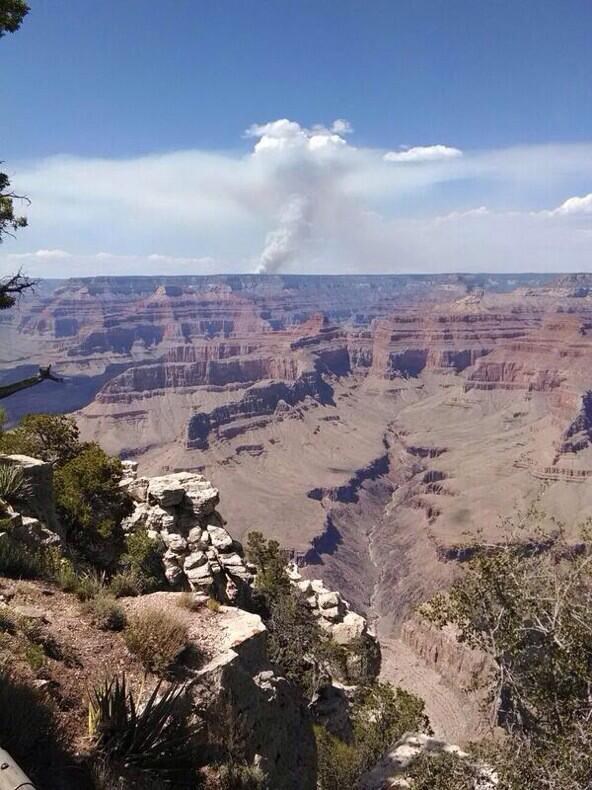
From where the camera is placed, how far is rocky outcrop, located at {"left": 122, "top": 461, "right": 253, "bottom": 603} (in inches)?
702

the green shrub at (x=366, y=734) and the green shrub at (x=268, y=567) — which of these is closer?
the green shrub at (x=366, y=734)

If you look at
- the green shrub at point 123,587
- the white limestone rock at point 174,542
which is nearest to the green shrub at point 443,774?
the green shrub at point 123,587

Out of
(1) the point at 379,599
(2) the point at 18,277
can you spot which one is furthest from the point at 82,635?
(1) the point at 379,599

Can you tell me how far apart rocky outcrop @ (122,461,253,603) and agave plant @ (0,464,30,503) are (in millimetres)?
4406

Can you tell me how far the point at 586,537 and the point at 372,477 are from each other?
116 m

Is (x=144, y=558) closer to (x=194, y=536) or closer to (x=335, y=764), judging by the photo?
(x=194, y=536)

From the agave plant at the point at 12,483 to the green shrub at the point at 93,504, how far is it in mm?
3211

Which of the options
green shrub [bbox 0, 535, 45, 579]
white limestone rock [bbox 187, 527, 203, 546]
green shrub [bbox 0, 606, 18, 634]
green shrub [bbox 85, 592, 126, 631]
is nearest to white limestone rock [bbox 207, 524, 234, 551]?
white limestone rock [bbox 187, 527, 203, 546]

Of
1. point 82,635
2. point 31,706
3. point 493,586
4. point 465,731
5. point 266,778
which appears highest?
point 31,706

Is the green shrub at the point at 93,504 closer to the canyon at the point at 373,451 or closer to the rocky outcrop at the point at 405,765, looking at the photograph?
the rocky outcrop at the point at 405,765

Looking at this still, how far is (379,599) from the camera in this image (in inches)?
3041

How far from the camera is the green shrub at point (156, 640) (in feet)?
31.0

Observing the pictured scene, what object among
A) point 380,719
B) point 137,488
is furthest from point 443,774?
point 137,488

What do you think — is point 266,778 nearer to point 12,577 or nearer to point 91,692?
point 91,692
